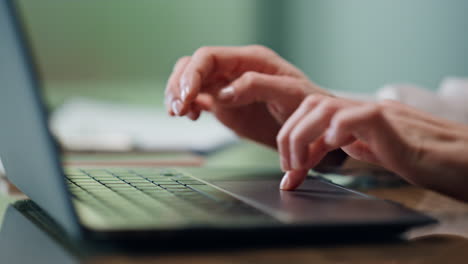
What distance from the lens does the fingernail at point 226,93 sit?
66 cm

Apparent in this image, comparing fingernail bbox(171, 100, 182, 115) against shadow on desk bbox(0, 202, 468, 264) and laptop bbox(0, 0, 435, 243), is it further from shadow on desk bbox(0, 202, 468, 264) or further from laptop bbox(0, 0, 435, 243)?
shadow on desk bbox(0, 202, 468, 264)

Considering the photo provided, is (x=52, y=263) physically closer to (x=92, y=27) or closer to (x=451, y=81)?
(x=451, y=81)

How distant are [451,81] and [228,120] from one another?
0.63 metres

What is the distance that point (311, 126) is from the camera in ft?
1.44

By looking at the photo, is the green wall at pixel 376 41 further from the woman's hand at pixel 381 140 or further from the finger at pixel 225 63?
the woman's hand at pixel 381 140

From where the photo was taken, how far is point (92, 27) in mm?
3189

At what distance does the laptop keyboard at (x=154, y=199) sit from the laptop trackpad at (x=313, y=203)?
17 millimetres

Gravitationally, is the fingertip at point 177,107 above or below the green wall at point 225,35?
above

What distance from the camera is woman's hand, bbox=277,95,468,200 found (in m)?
0.44

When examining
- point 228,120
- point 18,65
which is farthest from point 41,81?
point 228,120

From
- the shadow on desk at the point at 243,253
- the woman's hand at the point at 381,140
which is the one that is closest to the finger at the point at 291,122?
the woman's hand at the point at 381,140

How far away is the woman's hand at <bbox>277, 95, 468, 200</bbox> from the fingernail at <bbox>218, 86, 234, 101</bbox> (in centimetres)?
19

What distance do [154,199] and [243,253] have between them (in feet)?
0.35

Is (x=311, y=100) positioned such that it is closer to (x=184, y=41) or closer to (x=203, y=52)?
(x=203, y=52)
